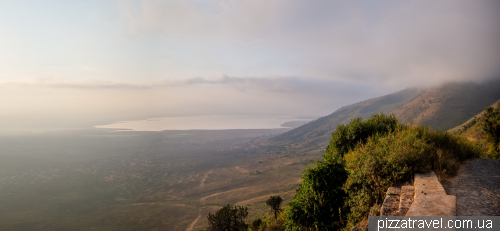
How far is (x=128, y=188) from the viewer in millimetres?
114938

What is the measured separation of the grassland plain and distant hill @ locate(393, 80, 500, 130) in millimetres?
87555

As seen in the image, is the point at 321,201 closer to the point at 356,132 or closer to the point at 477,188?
the point at 477,188

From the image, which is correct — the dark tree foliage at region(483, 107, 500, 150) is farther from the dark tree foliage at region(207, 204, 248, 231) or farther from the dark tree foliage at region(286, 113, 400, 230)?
the dark tree foliage at region(207, 204, 248, 231)

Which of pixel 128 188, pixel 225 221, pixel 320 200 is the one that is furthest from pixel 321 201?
pixel 128 188

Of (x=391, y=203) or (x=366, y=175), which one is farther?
(x=366, y=175)

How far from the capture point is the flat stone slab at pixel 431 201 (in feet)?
15.0

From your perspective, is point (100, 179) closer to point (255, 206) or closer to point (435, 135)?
point (255, 206)

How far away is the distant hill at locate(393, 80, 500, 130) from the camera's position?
12297cm

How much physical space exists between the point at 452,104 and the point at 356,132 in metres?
188

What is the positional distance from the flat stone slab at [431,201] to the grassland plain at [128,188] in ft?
191

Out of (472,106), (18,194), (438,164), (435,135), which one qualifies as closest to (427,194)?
(438,164)

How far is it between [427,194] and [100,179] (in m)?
166

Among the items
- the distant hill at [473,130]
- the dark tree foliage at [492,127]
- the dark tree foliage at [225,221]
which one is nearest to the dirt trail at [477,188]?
the dark tree foliage at [492,127]

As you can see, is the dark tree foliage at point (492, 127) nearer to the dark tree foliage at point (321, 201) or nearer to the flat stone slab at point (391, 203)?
the dark tree foliage at point (321, 201)
